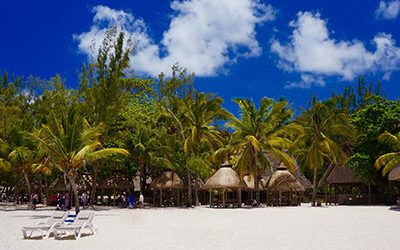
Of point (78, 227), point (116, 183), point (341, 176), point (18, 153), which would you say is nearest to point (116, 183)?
point (116, 183)

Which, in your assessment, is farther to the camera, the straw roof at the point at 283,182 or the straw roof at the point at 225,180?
the straw roof at the point at 283,182

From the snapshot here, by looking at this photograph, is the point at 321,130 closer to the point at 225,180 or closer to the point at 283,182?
the point at 283,182

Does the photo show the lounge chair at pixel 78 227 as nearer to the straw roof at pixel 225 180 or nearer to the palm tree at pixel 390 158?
the straw roof at pixel 225 180

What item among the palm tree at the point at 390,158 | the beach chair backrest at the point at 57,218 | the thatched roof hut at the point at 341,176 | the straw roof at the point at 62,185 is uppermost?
the palm tree at the point at 390,158

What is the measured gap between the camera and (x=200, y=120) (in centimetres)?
3303

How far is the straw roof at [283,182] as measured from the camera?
34.9m

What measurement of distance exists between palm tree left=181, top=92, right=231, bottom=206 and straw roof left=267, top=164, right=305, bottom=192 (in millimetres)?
5265

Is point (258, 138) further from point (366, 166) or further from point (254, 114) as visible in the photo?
point (366, 166)

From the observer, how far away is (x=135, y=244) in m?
11.1

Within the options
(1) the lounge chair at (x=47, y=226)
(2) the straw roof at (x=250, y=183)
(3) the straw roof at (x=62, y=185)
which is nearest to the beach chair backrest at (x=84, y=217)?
(1) the lounge chair at (x=47, y=226)

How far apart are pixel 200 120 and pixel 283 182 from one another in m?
7.77

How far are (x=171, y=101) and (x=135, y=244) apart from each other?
25352 mm

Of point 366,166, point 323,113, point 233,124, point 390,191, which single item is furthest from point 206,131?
point 390,191

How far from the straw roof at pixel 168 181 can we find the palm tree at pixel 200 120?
5.03ft
